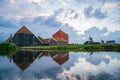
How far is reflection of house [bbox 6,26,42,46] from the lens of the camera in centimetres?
8516

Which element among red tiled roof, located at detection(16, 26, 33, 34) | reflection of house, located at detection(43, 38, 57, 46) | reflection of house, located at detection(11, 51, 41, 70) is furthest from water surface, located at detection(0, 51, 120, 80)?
reflection of house, located at detection(43, 38, 57, 46)

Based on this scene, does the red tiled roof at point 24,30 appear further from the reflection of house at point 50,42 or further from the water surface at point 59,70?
the water surface at point 59,70

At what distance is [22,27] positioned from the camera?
8950 cm

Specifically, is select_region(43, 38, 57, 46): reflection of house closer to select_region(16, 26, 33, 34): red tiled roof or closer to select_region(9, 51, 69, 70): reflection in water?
select_region(16, 26, 33, 34): red tiled roof

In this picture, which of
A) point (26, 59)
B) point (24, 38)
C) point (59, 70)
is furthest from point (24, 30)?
point (59, 70)

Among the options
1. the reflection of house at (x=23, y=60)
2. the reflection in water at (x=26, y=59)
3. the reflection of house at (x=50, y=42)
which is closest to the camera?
the reflection of house at (x=23, y=60)

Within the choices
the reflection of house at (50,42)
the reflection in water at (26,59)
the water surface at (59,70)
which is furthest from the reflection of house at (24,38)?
the water surface at (59,70)

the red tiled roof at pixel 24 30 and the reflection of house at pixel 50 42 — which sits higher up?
the red tiled roof at pixel 24 30

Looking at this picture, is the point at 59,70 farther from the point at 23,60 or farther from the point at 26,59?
the point at 26,59

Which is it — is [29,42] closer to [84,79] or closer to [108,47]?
[108,47]

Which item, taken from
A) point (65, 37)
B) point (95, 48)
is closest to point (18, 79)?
point (95, 48)

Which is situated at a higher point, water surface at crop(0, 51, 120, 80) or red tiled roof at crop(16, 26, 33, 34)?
red tiled roof at crop(16, 26, 33, 34)

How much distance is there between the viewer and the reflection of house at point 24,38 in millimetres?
85156

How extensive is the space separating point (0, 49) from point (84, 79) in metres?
49.7
